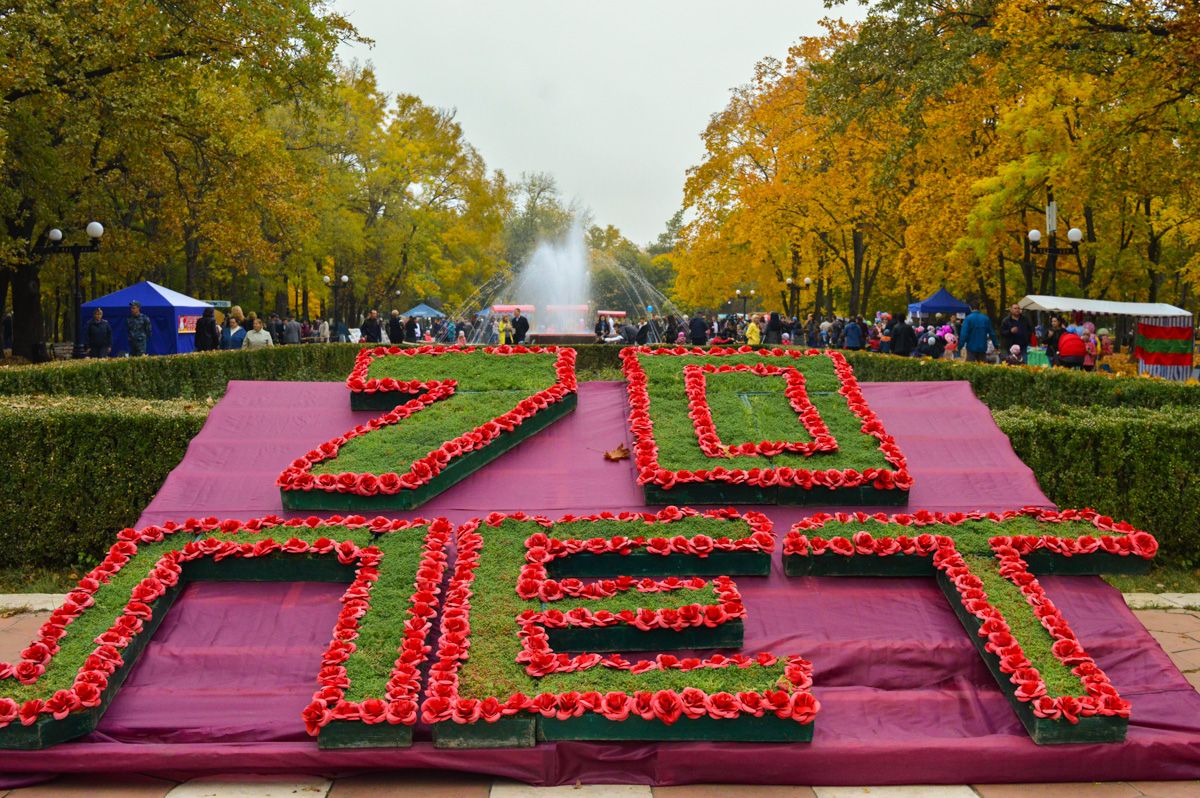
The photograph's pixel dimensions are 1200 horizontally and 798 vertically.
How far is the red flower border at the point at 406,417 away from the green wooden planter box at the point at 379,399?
0.04m

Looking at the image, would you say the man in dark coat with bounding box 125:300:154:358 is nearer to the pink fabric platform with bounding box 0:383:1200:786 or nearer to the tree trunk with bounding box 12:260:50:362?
the tree trunk with bounding box 12:260:50:362

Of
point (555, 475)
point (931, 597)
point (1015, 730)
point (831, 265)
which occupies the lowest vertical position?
point (1015, 730)

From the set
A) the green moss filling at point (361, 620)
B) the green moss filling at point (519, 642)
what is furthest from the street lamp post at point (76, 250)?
the green moss filling at point (519, 642)

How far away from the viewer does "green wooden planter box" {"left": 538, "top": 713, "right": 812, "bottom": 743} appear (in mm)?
4168

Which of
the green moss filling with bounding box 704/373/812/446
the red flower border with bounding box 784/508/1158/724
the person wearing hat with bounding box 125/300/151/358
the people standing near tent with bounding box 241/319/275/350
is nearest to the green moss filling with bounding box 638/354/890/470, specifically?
the green moss filling with bounding box 704/373/812/446

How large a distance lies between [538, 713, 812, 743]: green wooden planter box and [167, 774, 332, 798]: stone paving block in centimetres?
95

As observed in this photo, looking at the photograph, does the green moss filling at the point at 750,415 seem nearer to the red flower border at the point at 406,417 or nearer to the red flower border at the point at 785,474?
the red flower border at the point at 785,474

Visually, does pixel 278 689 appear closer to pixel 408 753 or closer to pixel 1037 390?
pixel 408 753

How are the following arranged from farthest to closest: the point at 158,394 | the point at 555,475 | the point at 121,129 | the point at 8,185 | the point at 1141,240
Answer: the point at 1141,240, the point at 8,185, the point at 121,129, the point at 158,394, the point at 555,475

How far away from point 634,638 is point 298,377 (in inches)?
691

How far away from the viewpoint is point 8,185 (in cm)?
2122

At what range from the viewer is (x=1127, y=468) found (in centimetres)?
786

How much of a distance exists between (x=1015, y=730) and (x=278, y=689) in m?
3.25

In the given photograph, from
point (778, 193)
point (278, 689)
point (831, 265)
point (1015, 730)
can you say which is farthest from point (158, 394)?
point (831, 265)
